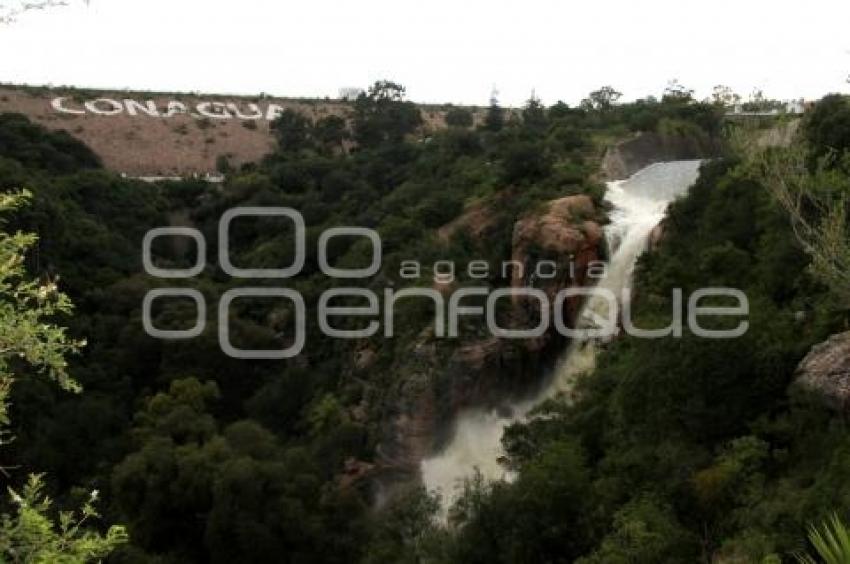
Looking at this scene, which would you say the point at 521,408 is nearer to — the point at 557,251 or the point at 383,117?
the point at 557,251

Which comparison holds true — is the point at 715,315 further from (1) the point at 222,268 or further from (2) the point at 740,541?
(1) the point at 222,268

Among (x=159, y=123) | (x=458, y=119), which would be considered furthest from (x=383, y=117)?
(x=159, y=123)

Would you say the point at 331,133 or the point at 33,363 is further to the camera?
the point at 331,133

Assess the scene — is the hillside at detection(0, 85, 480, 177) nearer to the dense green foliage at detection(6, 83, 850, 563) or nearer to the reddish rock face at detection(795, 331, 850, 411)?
the dense green foliage at detection(6, 83, 850, 563)

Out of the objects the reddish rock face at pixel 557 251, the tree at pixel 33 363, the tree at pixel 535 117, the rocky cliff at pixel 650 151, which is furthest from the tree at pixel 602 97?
the tree at pixel 33 363

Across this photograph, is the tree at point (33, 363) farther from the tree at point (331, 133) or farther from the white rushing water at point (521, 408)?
the tree at point (331, 133)

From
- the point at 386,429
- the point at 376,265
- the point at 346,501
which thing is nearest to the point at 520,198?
the point at 376,265
